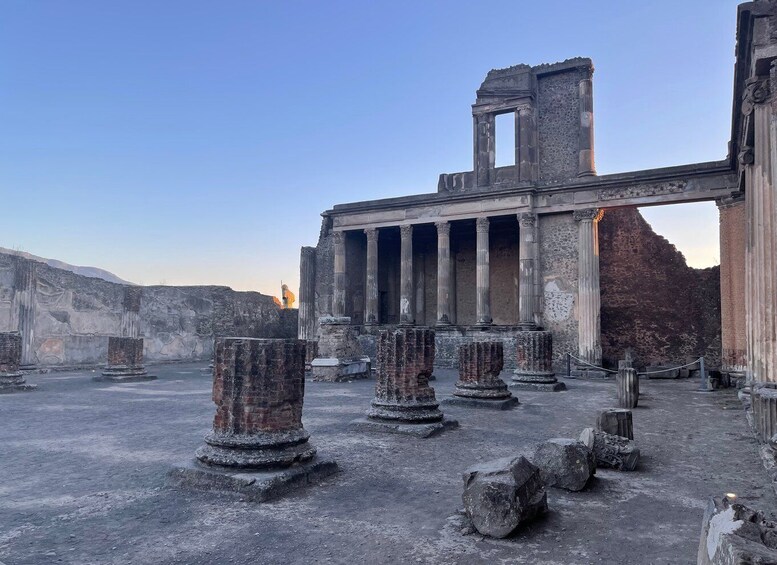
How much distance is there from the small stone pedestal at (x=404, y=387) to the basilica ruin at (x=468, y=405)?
0.03 m

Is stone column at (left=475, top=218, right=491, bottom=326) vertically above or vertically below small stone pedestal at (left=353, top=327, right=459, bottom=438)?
above

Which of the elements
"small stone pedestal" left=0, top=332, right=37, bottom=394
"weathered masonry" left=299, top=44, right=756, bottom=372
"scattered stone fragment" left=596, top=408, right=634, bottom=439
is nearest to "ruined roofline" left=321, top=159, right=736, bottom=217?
"weathered masonry" left=299, top=44, right=756, bottom=372

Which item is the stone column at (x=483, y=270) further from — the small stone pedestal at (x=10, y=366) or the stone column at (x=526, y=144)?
the small stone pedestal at (x=10, y=366)

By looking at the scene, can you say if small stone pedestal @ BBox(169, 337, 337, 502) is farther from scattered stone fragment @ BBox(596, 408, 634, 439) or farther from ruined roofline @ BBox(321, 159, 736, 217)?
ruined roofline @ BBox(321, 159, 736, 217)

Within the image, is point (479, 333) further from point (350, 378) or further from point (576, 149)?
point (576, 149)

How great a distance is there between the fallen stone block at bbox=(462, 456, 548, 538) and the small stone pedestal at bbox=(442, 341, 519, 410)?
4997 mm

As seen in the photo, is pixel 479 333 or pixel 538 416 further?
pixel 479 333

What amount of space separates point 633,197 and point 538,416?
11199 millimetres

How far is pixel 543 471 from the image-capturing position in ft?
13.6

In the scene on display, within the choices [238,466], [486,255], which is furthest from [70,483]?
[486,255]

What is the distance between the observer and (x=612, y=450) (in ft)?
15.3

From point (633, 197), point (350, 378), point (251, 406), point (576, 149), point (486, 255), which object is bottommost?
point (350, 378)

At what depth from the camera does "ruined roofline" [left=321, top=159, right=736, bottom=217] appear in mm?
15055

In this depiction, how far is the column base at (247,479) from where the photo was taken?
376cm
